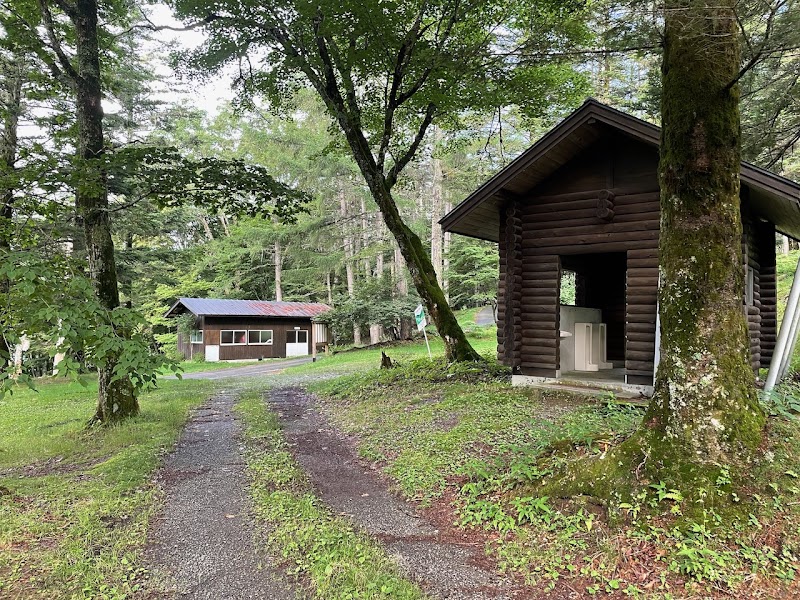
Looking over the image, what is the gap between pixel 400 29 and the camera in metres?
9.98

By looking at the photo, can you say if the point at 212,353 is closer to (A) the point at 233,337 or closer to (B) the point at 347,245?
(A) the point at 233,337

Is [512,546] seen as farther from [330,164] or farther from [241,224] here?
[241,224]

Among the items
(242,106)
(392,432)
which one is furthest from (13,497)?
(242,106)

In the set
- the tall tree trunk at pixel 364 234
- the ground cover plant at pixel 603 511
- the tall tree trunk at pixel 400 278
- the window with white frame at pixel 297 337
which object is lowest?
the window with white frame at pixel 297 337

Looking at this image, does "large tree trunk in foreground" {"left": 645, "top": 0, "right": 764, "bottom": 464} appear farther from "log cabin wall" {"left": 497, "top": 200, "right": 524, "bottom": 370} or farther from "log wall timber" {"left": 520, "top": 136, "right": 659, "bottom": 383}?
"log cabin wall" {"left": 497, "top": 200, "right": 524, "bottom": 370}

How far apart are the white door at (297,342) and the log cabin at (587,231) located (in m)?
23.0

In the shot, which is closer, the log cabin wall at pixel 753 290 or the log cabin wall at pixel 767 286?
the log cabin wall at pixel 753 290

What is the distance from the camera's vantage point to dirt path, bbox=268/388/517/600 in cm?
301

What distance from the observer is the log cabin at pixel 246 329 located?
90.3 feet

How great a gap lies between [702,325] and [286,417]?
7.14 metres

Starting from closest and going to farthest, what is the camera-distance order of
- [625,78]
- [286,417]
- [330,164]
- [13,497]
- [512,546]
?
1. [512,546]
2. [13,497]
3. [286,417]
4. [625,78]
5. [330,164]

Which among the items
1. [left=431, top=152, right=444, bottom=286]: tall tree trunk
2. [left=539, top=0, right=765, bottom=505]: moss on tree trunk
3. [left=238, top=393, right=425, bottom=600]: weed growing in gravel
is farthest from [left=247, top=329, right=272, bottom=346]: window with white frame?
[left=539, top=0, right=765, bottom=505]: moss on tree trunk

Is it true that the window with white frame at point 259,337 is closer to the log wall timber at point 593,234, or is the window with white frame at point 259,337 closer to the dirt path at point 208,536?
the dirt path at point 208,536

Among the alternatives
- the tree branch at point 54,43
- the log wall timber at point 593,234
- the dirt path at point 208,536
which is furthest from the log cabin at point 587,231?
the tree branch at point 54,43
